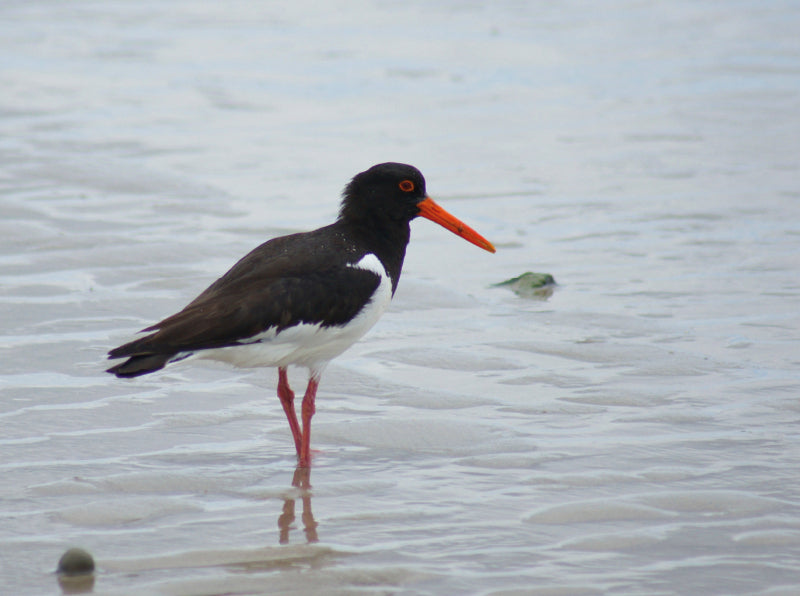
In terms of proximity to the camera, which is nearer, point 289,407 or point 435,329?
point 289,407

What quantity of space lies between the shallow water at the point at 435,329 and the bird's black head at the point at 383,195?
3.14 feet

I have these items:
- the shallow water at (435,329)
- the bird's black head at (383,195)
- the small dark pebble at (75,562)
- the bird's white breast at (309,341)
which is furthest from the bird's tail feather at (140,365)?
the bird's black head at (383,195)

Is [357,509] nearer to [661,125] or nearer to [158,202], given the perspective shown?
[158,202]

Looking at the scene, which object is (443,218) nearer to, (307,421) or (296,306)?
(296,306)

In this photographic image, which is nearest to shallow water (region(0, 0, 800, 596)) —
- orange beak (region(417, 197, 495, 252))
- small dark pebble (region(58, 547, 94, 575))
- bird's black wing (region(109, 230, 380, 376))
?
small dark pebble (region(58, 547, 94, 575))

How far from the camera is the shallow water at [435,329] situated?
510cm

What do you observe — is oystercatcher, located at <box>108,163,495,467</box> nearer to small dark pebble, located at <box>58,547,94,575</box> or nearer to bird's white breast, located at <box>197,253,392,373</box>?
bird's white breast, located at <box>197,253,392,373</box>

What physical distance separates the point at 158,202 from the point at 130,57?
7247 mm

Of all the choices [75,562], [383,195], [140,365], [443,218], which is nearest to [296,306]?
[140,365]

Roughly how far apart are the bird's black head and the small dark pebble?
107 inches

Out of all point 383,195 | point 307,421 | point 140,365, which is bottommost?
point 307,421

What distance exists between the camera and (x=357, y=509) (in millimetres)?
5504

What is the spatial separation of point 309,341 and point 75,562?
192 centimetres

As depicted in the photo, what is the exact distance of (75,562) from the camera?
4.67 meters
